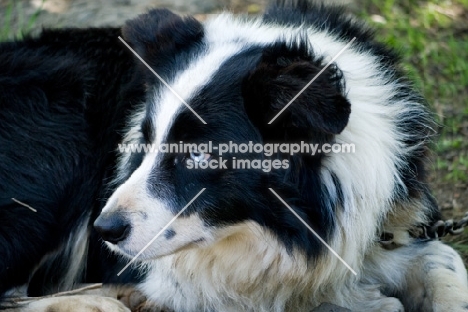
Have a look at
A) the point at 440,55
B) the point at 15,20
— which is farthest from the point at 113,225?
the point at 440,55

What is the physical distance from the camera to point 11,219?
3.69 m

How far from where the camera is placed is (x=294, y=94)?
2881 mm

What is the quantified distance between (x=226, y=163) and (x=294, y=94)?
41 cm

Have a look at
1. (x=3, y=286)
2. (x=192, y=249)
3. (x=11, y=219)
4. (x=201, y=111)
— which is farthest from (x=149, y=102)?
(x=3, y=286)

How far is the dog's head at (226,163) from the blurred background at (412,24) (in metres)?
2.21

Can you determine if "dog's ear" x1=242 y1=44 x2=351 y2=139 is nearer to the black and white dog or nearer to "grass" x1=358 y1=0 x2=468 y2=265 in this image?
the black and white dog

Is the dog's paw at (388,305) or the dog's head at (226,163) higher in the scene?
the dog's head at (226,163)

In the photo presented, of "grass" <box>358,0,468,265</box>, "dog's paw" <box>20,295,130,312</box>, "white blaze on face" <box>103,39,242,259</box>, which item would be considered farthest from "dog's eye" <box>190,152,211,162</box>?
"grass" <box>358,0,468,265</box>

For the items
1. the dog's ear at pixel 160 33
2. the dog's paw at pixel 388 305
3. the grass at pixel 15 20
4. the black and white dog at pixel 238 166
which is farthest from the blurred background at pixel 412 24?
the dog's ear at pixel 160 33

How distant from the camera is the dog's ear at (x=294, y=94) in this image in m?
2.78

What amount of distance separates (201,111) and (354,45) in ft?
2.90

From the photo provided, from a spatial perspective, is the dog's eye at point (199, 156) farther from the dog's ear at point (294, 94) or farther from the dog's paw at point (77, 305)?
the dog's paw at point (77, 305)

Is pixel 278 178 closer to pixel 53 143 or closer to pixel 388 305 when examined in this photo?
pixel 388 305

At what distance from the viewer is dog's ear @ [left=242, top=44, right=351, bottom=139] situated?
2.78 meters
